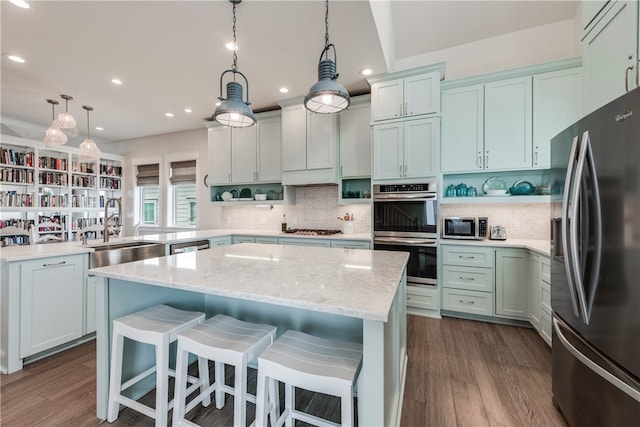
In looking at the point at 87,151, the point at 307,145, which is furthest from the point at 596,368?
the point at 87,151

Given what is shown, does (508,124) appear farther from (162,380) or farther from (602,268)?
(162,380)

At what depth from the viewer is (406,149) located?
124 inches


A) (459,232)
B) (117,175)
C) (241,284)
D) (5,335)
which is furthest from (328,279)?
(117,175)

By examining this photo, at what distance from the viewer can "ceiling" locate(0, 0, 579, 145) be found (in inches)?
85.2

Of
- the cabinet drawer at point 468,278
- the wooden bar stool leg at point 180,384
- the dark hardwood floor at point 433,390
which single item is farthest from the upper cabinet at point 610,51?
the wooden bar stool leg at point 180,384

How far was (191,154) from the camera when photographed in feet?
17.6

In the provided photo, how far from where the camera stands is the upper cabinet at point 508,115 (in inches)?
110

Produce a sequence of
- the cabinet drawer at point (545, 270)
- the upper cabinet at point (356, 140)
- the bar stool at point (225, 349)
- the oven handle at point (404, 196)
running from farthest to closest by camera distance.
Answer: the upper cabinet at point (356, 140), the oven handle at point (404, 196), the cabinet drawer at point (545, 270), the bar stool at point (225, 349)

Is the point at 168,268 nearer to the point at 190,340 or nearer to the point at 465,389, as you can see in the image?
the point at 190,340

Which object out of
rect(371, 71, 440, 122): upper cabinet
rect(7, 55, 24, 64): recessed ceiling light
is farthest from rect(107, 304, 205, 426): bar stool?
rect(7, 55, 24, 64): recessed ceiling light

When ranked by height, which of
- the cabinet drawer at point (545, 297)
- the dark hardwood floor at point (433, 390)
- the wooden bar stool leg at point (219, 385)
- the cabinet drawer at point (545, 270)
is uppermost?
the cabinet drawer at point (545, 270)

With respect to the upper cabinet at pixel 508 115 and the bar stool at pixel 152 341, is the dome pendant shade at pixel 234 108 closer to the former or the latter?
the bar stool at pixel 152 341

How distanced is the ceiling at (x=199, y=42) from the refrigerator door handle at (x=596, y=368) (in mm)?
2549

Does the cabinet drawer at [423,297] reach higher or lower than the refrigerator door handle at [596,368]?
lower
